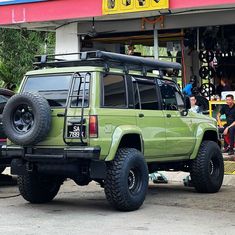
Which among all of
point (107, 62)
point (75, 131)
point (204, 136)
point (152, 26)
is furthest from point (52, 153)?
point (152, 26)

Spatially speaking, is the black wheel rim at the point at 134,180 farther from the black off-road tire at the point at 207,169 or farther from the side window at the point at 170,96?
the black off-road tire at the point at 207,169

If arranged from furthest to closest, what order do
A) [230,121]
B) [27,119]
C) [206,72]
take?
[206,72], [230,121], [27,119]

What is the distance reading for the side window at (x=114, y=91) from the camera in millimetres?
8109

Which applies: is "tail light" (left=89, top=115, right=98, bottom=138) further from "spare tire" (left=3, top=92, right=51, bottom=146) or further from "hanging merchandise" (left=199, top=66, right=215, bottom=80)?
"hanging merchandise" (left=199, top=66, right=215, bottom=80)

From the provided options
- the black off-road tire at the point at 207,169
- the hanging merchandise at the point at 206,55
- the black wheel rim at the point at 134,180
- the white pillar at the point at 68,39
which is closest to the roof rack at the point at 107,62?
the black wheel rim at the point at 134,180

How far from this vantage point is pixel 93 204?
29.1 ft

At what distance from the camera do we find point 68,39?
55.2 ft

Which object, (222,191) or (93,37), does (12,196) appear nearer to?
(222,191)

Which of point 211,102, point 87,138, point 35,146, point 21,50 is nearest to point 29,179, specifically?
point 35,146

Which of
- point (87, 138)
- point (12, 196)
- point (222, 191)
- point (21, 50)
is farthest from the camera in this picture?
point (21, 50)

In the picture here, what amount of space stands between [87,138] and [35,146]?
0.85m

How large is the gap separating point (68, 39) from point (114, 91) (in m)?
8.83

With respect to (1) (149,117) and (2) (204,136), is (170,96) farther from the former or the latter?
(2) (204,136)

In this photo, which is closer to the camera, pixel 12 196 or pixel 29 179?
pixel 29 179
